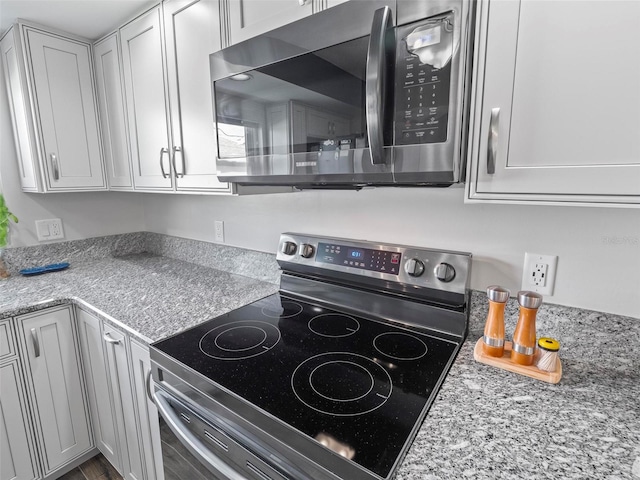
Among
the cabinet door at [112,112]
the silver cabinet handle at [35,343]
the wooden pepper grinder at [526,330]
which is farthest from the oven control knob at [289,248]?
the silver cabinet handle at [35,343]

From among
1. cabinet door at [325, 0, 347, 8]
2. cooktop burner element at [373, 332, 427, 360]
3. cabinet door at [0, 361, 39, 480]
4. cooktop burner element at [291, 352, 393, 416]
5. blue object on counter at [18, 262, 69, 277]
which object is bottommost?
cabinet door at [0, 361, 39, 480]

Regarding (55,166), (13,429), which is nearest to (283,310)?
(13,429)

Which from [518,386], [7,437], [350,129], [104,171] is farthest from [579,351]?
[104,171]

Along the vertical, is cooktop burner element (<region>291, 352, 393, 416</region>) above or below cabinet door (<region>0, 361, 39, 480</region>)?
above

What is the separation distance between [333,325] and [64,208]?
72.6 inches

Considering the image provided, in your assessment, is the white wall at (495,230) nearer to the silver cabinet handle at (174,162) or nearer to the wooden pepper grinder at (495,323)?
the wooden pepper grinder at (495,323)

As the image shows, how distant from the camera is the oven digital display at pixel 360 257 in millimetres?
1115

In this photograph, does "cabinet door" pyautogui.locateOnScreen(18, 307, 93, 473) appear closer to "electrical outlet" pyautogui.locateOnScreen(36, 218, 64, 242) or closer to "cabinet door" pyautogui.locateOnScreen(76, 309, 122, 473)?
"cabinet door" pyautogui.locateOnScreen(76, 309, 122, 473)

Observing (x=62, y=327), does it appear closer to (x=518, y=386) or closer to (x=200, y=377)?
(x=200, y=377)

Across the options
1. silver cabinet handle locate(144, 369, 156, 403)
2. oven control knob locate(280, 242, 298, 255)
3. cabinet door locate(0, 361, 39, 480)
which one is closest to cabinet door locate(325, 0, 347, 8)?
oven control knob locate(280, 242, 298, 255)

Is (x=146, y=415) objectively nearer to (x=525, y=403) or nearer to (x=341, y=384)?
(x=341, y=384)

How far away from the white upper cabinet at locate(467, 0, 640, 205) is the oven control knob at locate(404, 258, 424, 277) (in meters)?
0.37

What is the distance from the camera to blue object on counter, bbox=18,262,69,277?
1.77m

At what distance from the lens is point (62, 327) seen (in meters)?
1.46
